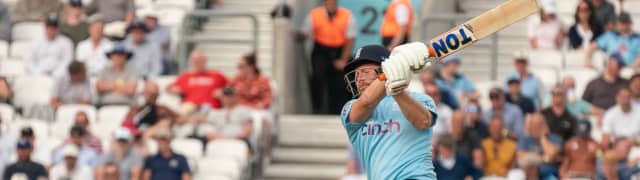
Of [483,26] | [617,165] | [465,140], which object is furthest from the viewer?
[465,140]

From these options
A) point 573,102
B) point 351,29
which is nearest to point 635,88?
point 573,102

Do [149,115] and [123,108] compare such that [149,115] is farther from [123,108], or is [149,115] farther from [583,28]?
[583,28]

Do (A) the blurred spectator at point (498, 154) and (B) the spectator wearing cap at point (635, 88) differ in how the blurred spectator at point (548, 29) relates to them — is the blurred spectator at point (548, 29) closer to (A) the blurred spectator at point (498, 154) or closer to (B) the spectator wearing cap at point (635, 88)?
(B) the spectator wearing cap at point (635, 88)

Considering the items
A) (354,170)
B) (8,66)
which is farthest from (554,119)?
(8,66)

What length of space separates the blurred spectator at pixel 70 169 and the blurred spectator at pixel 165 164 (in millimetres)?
592

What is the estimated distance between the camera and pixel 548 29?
55.3 feet

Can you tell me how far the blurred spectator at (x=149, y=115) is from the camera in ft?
51.8

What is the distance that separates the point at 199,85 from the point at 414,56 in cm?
932

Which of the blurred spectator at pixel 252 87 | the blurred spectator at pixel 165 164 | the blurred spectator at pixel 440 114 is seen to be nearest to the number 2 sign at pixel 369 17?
the blurred spectator at pixel 252 87

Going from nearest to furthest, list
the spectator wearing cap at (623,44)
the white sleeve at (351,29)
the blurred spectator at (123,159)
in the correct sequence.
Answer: the blurred spectator at (123,159) < the spectator wearing cap at (623,44) < the white sleeve at (351,29)

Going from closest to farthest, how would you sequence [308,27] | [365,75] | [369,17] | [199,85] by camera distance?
[365,75], [199,85], [308,27], [369,17]

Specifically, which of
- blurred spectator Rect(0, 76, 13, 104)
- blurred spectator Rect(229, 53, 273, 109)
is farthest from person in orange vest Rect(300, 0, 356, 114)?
blurred spectator Rect(0, 76, 13, 104)

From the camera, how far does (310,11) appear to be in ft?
59.1

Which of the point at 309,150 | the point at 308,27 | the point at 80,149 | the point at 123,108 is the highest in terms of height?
the point at 308,27
